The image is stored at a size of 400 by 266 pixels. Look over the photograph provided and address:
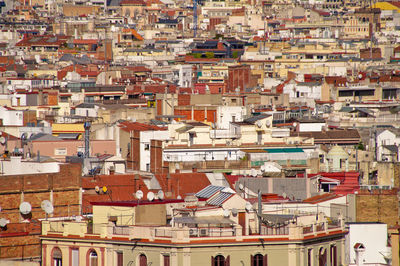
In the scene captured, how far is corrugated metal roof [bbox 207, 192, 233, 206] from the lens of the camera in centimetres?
4051

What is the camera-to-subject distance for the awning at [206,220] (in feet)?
118

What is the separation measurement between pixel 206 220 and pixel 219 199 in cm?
455

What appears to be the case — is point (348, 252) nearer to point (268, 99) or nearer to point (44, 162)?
point (44, 162)

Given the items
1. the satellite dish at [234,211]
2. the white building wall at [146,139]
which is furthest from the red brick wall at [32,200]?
the white building wall at [146,139]

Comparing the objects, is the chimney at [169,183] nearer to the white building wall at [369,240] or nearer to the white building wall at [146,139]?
the white building wall at [146,139]

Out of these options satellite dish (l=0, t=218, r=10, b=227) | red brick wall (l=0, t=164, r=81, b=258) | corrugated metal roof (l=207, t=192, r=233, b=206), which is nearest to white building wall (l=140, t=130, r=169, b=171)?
red brick wall (l=0, t=164, r=81, b=258)

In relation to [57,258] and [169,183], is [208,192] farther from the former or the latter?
[57,258]

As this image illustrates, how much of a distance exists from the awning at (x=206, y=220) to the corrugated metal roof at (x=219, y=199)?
3034 millimetres

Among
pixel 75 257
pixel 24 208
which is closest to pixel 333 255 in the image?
pixel 75 257

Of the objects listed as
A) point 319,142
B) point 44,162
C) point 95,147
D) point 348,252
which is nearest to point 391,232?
point 348,252

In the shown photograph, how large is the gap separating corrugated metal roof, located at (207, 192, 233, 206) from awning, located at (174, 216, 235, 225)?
119 inches

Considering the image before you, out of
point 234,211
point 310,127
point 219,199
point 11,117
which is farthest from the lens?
point 11,117

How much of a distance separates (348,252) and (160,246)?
5842 millimetres

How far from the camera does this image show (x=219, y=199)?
40969 millimetres
